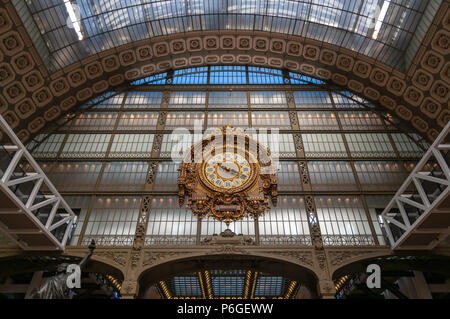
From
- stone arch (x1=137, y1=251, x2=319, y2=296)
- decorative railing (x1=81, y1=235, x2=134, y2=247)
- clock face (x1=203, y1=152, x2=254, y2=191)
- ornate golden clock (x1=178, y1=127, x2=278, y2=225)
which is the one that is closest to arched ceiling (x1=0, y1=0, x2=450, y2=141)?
ornate golden clock (x1=178, y1=127, x2=278, y2=225)

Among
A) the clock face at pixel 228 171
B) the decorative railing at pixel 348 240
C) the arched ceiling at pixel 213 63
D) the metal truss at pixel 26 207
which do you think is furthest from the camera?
the arched ceiling at pixel 213 63

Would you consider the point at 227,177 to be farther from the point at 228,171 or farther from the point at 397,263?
the point at 397,263

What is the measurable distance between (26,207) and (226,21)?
21.8m

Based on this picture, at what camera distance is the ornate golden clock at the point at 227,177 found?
20.7 meters

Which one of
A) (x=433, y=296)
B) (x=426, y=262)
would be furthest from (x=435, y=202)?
(x=433, y=296)

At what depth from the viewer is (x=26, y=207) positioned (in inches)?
616

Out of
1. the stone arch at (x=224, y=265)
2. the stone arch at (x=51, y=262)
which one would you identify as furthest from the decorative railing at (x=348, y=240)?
the stone arch at (x=51, y=262)

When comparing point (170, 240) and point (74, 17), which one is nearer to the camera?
point (170, 240)

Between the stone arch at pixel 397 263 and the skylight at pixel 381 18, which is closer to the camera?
the stone arch at pixel 397 263

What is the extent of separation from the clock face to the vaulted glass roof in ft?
42.8

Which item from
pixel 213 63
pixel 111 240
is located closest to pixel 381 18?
pixel 213 63

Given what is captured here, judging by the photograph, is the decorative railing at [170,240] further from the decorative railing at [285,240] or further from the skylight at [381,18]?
the skylight at [381,18]

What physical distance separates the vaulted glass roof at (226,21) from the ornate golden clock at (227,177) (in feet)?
36.4
